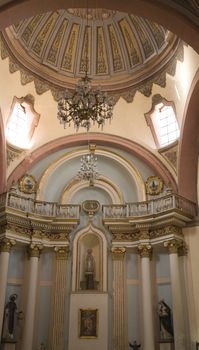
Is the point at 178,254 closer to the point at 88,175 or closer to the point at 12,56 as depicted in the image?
the point at 88,175

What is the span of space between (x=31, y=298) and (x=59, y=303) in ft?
4.02

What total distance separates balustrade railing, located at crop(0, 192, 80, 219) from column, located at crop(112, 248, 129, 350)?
2.58 meters

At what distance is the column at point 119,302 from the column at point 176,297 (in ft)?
7.04

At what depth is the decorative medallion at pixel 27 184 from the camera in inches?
704

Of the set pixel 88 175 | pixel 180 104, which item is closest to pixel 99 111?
pixel 88 175

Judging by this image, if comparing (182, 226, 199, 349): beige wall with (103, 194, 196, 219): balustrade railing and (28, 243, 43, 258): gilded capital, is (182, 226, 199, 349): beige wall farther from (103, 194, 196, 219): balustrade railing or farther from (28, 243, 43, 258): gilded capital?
(28, 243, 43, 258): gilded capital

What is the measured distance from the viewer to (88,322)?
16.0 metres

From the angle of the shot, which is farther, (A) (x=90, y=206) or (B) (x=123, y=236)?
(A) (x=90, y=206)

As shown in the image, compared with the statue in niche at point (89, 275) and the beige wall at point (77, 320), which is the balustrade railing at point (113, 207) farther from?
the beige wall at point (77, 320)

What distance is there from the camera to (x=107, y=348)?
1558 cm

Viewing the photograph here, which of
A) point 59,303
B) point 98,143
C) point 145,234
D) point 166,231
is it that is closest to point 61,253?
point 59,303

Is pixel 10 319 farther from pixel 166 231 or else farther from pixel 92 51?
pixel 92 51

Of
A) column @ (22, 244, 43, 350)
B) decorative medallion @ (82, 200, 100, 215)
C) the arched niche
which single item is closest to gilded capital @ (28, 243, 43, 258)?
column @ (22, 244, 43, 350)

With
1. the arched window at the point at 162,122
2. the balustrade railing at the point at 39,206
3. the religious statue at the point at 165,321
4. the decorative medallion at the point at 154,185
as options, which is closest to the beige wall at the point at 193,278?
the religious statue at the point at 165,321
